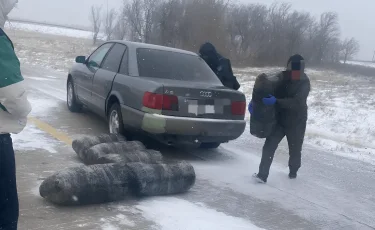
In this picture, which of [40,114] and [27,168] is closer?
[27,168]

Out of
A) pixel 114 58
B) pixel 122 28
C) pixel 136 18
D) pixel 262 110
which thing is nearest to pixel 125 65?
pixel 114 58

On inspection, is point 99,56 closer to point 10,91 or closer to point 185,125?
point 185,125

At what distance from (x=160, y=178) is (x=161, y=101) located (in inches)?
58.6

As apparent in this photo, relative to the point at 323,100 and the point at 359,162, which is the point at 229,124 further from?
the point at 323,100

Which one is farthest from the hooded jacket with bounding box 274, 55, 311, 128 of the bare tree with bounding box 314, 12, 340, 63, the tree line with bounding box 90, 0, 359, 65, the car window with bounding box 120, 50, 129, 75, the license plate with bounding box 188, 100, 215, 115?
the bare tree with bounding box 314, 12, 340, 63

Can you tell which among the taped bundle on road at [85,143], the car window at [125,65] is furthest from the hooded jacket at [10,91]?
the car window at [125,65]

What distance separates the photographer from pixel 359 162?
7215 mm

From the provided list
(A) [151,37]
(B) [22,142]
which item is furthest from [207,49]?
(A) [151,37]

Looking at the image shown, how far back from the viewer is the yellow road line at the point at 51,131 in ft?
21.4

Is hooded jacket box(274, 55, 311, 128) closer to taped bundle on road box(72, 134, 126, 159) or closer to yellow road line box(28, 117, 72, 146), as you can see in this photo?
taped bundle on road box(72, 134, 126, 159)

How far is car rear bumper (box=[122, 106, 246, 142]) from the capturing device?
5.76 meters

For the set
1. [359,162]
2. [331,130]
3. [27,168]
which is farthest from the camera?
[331,130]

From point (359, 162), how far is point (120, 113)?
3.97 m

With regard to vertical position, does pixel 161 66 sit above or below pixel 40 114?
above
